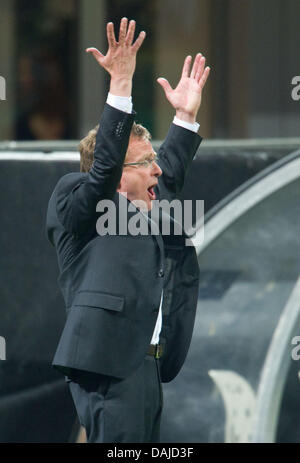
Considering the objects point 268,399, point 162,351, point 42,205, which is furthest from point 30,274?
point 162,351

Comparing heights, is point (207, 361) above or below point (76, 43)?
below

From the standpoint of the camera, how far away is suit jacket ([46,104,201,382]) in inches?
110

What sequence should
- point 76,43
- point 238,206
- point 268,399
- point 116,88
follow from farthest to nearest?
point 76,43 → point 238,206 → point 268,399 → point 116,88

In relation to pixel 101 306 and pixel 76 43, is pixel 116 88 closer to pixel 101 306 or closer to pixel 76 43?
pixel 101 306

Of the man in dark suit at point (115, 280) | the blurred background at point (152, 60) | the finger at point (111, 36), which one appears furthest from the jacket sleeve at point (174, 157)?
the blurred background at point (152, 60)

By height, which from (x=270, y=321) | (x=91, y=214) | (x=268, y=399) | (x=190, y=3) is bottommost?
(x=268, y=399)

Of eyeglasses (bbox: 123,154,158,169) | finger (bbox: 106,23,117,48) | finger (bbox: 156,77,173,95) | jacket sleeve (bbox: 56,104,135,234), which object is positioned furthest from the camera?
finger (bbox: 156,77,173,95)

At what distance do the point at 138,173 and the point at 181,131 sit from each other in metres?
0.37

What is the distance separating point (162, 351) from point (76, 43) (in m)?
7.16

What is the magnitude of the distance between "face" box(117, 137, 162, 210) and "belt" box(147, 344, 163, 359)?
442 mm

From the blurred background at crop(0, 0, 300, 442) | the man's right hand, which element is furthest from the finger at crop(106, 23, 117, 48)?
the blurred background at crop(0, 0, 300, 442)

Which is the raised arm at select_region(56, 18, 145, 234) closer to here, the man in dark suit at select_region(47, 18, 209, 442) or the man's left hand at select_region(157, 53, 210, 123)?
the man in dark suit at select_region(47, 18, 209, 442)

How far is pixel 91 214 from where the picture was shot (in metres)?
2.79

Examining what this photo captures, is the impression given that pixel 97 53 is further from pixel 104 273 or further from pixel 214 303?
pixel 214 303
